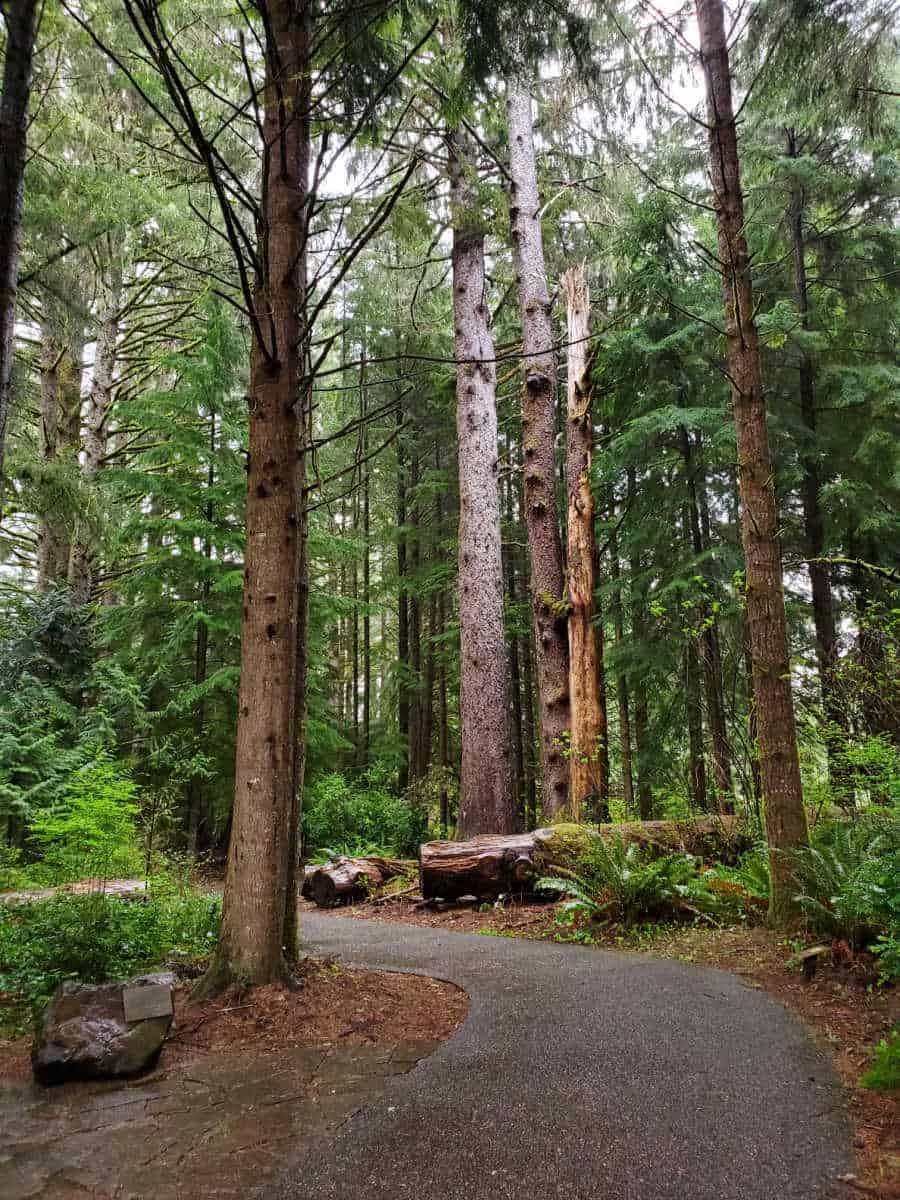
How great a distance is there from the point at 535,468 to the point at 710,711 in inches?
174

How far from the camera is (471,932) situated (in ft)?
22.2

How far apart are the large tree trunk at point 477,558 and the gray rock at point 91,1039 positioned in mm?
7104

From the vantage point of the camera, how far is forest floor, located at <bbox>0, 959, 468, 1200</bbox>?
2.39 metres

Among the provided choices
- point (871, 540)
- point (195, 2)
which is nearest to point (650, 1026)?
point (871, 540)

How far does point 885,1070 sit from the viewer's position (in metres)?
3.02

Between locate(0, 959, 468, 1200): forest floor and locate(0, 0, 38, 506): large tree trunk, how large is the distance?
3.79m

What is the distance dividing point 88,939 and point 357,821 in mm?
9416

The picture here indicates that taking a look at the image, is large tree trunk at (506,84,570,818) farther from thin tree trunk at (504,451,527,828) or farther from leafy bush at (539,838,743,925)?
thin tree trunk at (504,451,527,828)

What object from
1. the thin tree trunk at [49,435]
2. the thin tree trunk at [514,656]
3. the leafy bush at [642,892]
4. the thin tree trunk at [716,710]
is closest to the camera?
the leafy bush at [642,892]

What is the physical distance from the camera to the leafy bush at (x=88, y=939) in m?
4.34

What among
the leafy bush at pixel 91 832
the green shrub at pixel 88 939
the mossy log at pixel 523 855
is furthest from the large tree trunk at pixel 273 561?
the mossy log at pixel 523 855

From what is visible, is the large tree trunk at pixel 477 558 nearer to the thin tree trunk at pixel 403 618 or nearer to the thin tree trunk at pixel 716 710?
the thin tree trunk at pixel 716 710

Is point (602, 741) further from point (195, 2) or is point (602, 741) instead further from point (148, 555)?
point (195, 2)

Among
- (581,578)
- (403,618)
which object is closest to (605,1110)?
(581,578)
